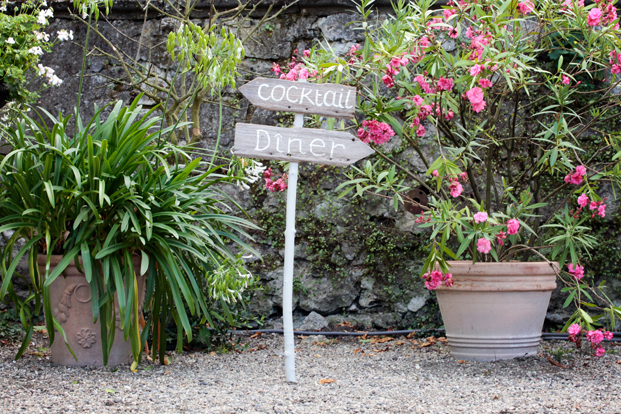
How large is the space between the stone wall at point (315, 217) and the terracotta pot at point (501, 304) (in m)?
0.64

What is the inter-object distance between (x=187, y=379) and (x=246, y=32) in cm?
205

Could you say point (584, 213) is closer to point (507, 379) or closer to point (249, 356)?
point (507, 379)

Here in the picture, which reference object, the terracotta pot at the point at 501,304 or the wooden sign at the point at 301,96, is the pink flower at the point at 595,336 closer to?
the terracotta pot at the point at 501,304

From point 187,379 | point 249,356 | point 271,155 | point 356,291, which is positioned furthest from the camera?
point 356,291

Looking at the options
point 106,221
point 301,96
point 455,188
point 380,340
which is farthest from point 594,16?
point 106,221

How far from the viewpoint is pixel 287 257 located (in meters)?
1.86

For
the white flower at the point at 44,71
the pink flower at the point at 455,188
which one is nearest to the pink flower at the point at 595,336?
the pink flower at the point at 455,188

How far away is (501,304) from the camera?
2148 millimetres

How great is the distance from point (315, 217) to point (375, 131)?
36.4 inches

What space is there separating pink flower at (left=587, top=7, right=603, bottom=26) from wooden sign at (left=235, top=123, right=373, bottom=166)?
1003 millimetres

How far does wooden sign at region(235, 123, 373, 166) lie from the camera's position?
1.77m

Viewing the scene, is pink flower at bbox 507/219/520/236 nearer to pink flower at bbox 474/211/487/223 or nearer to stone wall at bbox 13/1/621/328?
pink flower at bbox 474/211/487/223

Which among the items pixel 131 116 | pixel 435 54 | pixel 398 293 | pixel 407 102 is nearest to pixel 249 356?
pixel 398 293

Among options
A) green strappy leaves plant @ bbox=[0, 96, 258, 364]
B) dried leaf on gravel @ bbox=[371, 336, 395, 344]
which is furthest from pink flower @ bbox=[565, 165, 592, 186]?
green strappy leaves plant @ bbox=[0, 96, 258, 364]
